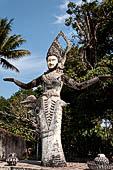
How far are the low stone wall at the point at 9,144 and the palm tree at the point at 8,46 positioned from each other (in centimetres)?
904

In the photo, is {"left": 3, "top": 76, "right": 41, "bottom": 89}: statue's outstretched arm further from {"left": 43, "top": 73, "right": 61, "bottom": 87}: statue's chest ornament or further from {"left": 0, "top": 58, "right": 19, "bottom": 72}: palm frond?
{"left": 0, "top": 58, "right": 19, "bottom": 72}: palm frond

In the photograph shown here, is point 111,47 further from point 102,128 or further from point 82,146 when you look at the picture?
point 82,146

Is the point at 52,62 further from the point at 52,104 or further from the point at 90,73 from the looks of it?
the point at 90,73

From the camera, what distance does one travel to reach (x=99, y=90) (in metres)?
10.6

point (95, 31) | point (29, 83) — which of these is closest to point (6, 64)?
point (95, 31)

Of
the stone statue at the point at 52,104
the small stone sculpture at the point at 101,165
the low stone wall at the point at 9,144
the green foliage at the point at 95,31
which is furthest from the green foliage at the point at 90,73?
the small stone sculpture at the point at 101,165

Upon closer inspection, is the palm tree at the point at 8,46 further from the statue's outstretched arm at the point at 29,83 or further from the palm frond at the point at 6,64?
the statue's outstretched arm at the point at 29,83

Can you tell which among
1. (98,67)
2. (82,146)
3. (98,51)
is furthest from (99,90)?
(82,146)

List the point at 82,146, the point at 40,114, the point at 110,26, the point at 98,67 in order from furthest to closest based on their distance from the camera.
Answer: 1. the point at 82,146
2. the point at 110,26
3. the point at 98,67
4. the point at 40,114

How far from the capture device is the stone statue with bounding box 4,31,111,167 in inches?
210

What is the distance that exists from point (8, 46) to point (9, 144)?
1023cm

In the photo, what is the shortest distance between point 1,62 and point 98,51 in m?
7.45

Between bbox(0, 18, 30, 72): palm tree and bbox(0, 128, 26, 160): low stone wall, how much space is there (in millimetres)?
9044

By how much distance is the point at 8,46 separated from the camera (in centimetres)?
1648
